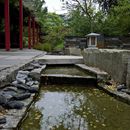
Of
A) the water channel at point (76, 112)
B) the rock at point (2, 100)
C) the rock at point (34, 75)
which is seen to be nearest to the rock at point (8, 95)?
the rock at point (2, 100)

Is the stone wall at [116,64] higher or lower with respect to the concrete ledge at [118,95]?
higher

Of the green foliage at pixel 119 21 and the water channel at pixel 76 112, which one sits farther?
the green foliage at pixel 119 21

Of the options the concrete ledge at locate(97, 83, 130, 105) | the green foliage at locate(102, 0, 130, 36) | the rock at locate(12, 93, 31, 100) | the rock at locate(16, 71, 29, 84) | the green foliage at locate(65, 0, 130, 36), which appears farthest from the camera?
the green foliage at locate(65, 0, 130, 36)

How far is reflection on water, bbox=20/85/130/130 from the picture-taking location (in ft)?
17.3

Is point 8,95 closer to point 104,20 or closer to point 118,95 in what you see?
point 118,95

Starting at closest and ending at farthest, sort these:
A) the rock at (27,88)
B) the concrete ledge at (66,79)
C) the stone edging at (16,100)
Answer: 1. the stone edging at (16,100)
2. the rock at (27,88)
3. the concrete ledge at (66,79)

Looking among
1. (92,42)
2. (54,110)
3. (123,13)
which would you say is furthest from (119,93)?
(123,13)

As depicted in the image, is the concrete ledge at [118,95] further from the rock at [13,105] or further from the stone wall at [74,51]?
the stone wall at [74,51]

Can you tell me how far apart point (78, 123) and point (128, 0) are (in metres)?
22.2

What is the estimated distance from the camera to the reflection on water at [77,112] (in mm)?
5277

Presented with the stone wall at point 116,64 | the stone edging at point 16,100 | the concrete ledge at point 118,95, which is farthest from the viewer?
the stone wall at point 116,64

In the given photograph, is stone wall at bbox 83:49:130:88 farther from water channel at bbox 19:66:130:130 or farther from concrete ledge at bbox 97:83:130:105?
water channel at bbox 19:66:130:130

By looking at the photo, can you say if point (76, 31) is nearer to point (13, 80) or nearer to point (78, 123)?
point (13, 80)

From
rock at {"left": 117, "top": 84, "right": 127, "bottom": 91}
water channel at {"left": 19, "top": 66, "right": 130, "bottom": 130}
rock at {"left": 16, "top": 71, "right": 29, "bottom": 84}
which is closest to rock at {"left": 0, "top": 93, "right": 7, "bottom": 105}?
water channel at {"left": 19, "top": 66, "right": 130, "bottom": 130}
